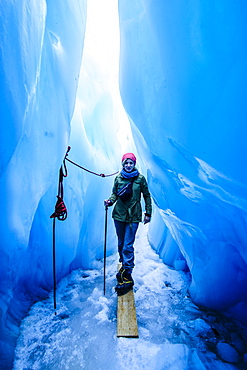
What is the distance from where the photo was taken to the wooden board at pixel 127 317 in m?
1.93

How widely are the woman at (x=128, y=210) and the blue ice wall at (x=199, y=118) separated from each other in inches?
16.7

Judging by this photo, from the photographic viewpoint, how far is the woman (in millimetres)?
2502

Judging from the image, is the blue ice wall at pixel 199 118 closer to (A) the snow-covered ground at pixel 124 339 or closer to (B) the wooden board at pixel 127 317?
(A) the snow-covered ground at pixel 124 339

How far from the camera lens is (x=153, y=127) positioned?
2.35m

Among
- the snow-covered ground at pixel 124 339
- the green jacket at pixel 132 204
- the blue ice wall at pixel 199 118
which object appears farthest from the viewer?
the green jacket at pixel 132 204

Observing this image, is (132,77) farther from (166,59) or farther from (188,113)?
(188,113)

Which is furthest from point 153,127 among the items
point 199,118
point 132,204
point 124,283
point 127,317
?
point 127,317

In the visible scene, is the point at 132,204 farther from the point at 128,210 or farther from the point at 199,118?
the point at 199,118

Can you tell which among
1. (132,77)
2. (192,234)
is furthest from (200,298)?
(132,77)

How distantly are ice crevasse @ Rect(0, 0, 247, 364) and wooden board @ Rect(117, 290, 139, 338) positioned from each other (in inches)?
34.2

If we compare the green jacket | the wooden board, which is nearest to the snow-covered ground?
the wooden board

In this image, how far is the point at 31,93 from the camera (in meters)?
1.65

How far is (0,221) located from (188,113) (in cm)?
177

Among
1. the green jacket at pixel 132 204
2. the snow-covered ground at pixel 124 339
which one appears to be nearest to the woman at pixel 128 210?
the green jacket at pixel 132 204
